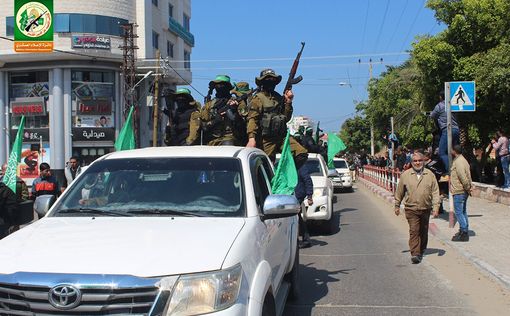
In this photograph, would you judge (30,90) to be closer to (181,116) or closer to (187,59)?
(187,59)

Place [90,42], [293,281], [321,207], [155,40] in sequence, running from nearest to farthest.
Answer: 1. [293,281]
2. [321,207]
3. [90,42]
4. [155,40]

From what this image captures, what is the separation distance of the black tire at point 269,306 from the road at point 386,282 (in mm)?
1796

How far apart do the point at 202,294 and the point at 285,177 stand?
9.96 feet

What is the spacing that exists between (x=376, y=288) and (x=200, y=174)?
3.37m

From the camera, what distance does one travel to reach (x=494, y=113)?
56.7ft

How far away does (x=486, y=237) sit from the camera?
983cm

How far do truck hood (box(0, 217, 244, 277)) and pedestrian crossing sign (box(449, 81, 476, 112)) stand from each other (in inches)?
324

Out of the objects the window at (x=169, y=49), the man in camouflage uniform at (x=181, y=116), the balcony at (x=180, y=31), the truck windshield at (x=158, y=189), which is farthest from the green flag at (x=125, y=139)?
the balcony at (x=180, y=31)

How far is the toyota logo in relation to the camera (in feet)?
9.66

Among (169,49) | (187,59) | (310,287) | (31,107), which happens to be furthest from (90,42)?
(310,287)

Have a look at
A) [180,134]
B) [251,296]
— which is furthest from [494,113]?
[251,296]

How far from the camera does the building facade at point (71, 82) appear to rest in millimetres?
40959

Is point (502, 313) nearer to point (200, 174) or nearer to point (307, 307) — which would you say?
point (307, 307)

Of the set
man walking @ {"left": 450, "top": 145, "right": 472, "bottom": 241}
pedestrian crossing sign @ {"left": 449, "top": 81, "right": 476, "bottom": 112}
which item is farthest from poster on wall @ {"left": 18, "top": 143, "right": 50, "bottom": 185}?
man walking @ {"left": 450, "top": 145, "right": 472, "bottom": 241}
